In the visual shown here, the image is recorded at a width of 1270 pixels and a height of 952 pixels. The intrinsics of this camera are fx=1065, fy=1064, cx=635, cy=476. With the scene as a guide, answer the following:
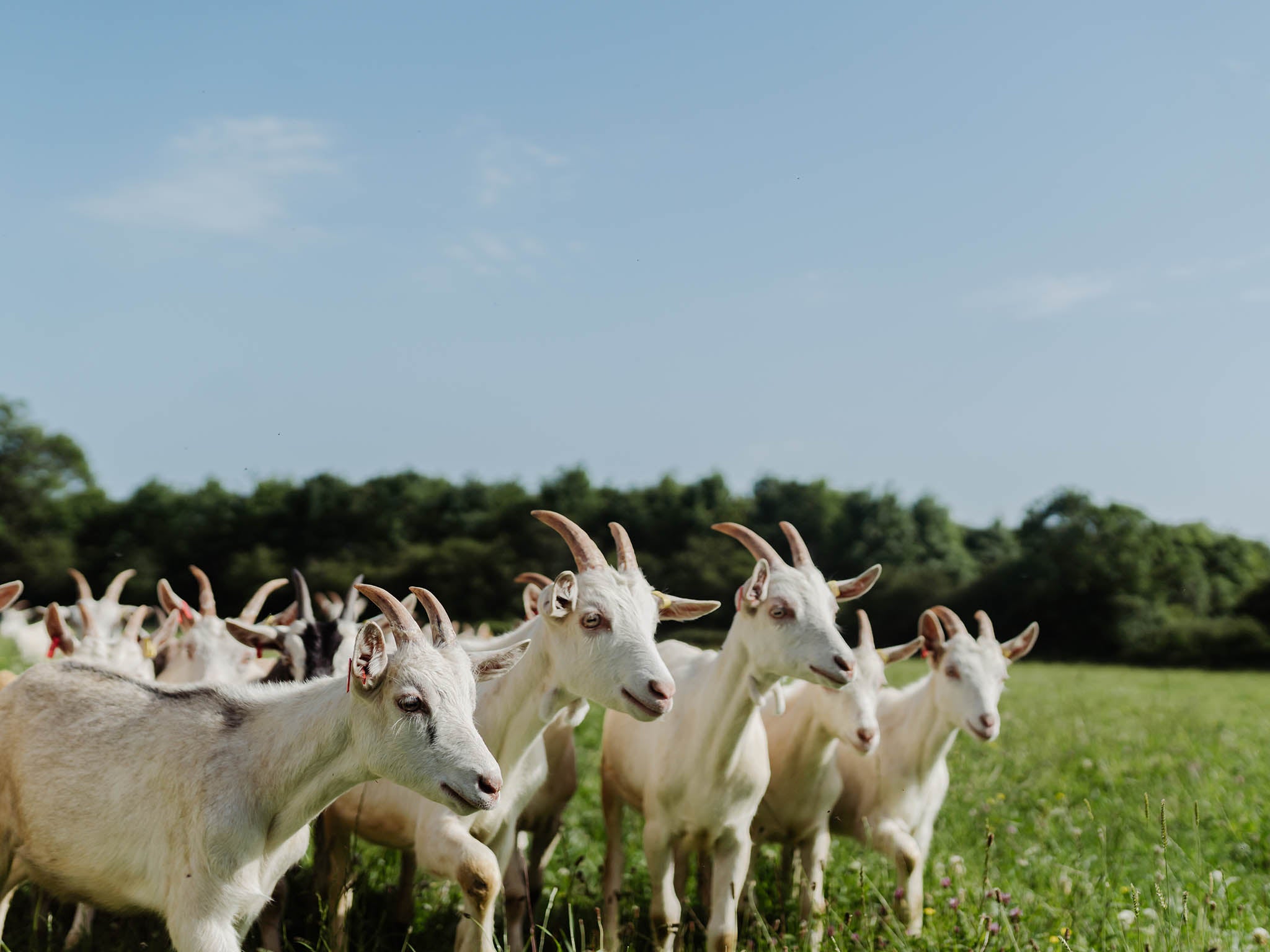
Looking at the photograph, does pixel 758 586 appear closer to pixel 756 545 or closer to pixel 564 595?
pixel 756 545

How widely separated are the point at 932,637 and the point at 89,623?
542cm

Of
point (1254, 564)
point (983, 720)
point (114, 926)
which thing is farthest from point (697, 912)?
point (1254, 564)

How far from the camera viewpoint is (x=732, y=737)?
5230 mm

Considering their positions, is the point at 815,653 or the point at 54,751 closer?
the point at 54,751

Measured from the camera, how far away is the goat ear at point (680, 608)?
5.07 meters

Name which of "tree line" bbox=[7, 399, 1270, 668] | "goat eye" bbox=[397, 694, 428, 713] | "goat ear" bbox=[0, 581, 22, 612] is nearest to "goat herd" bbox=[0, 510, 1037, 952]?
"goat eye" bbox=[397, 694, 428, 713]

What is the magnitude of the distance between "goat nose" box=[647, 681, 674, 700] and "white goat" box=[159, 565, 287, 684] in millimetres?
3013

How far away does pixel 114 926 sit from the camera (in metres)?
5.16

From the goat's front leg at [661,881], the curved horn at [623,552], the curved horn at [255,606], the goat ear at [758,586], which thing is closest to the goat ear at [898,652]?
the goat ear at [758,586]

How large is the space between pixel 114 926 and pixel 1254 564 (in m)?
49.5

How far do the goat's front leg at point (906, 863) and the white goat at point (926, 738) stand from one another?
0.6 inches

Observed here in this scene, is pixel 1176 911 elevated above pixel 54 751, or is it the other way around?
pixel 54 751

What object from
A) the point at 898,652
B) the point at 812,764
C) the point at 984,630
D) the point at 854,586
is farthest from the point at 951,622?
the point at 854,586

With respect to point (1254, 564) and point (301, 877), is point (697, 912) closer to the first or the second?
point (301, 877)
